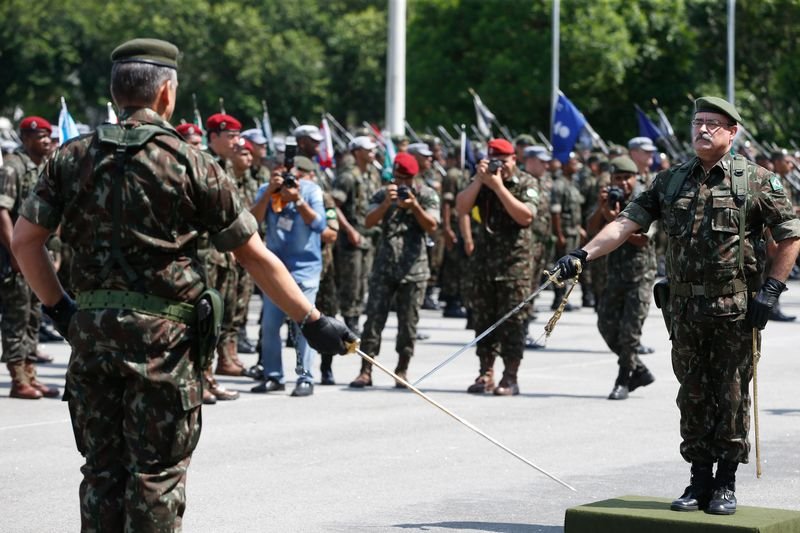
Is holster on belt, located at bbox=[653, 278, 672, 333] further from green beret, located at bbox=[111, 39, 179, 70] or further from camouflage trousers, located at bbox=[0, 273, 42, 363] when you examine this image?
camouflage trousers, located at bbox=[0, 273, 42, 363]

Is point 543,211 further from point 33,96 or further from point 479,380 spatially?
point 33,96

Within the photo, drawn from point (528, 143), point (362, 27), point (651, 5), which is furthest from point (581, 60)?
point (528, 143)

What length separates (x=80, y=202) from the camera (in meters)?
5.28

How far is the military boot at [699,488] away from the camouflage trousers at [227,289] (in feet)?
18.1

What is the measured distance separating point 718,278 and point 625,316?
5312 millimetres

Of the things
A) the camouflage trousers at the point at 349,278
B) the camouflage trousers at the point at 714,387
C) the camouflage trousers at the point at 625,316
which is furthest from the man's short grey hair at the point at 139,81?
the camouflage trousers at the point at 349,278

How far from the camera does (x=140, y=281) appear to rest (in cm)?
523

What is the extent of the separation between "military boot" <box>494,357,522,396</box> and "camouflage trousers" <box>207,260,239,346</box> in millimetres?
2308

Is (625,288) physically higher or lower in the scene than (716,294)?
lower

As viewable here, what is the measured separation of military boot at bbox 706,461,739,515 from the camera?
693 centimetres

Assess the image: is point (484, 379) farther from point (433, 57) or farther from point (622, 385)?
point (433, 57)

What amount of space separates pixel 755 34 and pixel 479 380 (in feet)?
128

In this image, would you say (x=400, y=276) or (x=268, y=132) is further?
(x=268, y=132)

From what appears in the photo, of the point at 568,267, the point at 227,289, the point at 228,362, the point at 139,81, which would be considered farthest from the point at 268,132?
the point at 139,81
